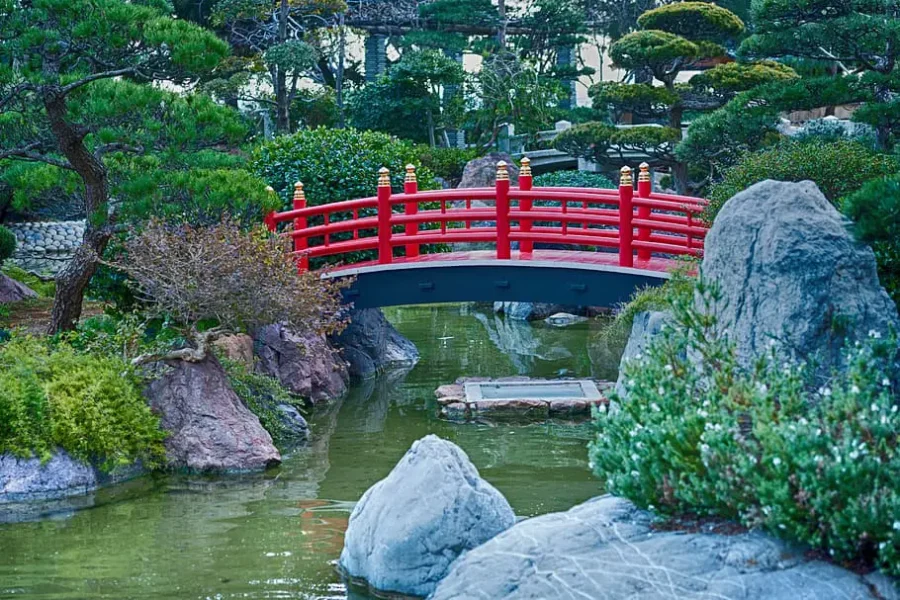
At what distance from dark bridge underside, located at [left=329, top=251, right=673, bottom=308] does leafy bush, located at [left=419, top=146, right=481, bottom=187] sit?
11.7 metres

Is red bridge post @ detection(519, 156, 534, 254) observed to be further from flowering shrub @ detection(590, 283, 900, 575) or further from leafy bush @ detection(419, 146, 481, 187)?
leafy bush @ detection(419, 146, 481, 187)

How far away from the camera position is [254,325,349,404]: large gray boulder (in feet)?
48.4

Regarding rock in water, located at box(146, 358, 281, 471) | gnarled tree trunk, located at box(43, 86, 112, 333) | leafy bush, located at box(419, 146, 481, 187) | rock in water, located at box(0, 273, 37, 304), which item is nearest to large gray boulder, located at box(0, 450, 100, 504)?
rock in water, located at box(146, 358, 281, 471)

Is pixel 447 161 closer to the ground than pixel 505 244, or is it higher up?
higher up

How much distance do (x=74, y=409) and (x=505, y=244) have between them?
5.64m

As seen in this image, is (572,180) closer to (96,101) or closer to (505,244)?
(505,244)

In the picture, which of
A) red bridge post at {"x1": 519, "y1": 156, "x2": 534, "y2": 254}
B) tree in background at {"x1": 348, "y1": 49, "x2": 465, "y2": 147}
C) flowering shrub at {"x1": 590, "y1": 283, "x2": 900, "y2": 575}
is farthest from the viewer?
tree in background at {"x1": 348, "y1": 49, "x2": 465, "y2": 147}

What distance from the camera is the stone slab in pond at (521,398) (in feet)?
46.9

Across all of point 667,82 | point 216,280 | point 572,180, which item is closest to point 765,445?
point 216,280

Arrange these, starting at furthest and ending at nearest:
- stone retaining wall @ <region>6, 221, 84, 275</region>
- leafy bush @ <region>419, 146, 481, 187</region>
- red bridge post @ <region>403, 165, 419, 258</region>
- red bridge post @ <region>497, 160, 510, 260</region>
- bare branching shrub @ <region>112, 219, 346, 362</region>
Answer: leafy bush @ <region>419, 146, 481, 187</region> < stone retaining wall @ <region>6, 221, 84, 275</region> < red bridge post @ <region>403, 165, 419, 258</region> < red bridge post @ <region>497, 160, 510, 260</region> < bare branching shrub @ <region>112, 219, 346, 362</region>

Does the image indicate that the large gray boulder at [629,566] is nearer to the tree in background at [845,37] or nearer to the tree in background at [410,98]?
the tree in background at [845,37]

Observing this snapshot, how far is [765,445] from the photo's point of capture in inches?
271

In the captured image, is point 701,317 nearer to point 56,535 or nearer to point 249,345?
point 56,535

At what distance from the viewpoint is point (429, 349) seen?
19.1 meters
